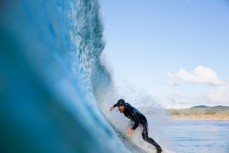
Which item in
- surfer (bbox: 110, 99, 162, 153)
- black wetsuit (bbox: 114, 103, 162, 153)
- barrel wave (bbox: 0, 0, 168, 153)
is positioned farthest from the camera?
black wetsuit (bbox: 114, 103, 162, 153)

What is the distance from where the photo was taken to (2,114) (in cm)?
388

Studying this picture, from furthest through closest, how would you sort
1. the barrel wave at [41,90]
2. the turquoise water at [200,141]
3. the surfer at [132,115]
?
1. the turquoise water at [200,141]
2. the surfer at [132,115]
3. the barrel wave at [41,90]

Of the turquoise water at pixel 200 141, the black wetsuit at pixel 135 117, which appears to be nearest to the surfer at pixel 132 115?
the black wetsuit at pixel 135 117

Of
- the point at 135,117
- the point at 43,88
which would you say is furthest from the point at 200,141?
the point at 43,88

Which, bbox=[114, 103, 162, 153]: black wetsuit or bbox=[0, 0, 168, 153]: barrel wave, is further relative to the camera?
bbox=[114, 103, 162, 153]: black wetsuit

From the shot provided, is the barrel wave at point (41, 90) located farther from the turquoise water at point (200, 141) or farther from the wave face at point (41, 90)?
the turquoise water at point (200, 141)

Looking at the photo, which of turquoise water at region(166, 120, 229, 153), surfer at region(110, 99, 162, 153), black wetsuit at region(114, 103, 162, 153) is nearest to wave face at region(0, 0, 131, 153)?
surfer at region(110, 99, 162, 153)

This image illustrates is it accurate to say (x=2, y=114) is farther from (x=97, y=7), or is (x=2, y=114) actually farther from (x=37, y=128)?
(x=97, y=7)

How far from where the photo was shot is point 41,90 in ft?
14.3

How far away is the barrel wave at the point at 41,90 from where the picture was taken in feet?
13.0

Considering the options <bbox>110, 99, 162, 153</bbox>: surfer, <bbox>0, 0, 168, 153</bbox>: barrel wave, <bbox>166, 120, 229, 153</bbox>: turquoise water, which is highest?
<bbox>166, 120, 229, 153</bbox>: turquoise water

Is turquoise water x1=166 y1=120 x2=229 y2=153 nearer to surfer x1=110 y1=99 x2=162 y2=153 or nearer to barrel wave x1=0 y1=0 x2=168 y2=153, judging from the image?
surfer x1=110 y1=99 x2=162 y2=153

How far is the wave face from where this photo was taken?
3957 mm

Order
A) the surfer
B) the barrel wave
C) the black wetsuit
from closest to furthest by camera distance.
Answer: the barrel wave < the surfer < the black wetsuit
